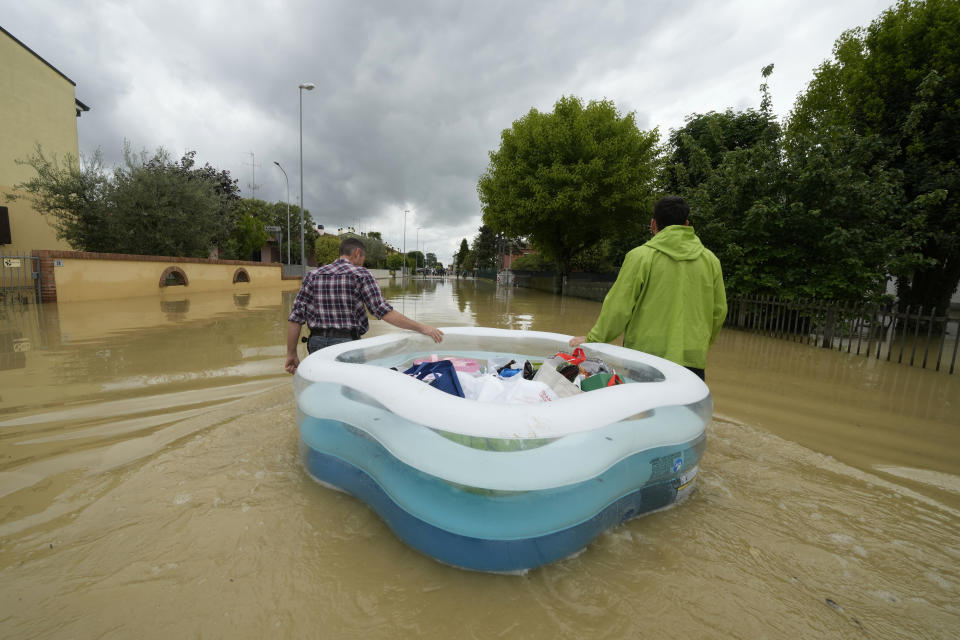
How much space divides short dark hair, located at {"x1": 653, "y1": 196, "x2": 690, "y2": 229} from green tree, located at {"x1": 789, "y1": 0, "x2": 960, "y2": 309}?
935 cm

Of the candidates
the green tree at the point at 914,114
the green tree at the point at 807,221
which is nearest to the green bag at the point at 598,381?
the green tree at the point at 807,221

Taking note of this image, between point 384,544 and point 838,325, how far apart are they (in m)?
10.3

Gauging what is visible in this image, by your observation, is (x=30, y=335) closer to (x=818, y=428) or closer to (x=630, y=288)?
(x=630, y=288)

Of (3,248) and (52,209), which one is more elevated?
(52,209)

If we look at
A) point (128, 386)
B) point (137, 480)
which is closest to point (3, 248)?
point (128, 386)

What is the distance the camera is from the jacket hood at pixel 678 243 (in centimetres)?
262

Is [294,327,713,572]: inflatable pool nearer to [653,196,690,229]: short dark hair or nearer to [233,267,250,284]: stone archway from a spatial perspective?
[653,196,690,229]: short dark hair

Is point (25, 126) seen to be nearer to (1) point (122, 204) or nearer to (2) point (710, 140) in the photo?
(1) point (122, 204)

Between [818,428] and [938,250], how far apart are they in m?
11.9

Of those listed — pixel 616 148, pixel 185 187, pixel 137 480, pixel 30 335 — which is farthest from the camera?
pixel 616 148

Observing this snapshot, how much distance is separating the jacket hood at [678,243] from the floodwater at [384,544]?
1597mm

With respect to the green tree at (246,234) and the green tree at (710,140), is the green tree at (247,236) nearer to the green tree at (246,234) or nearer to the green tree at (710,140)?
the green tree at (246,234)

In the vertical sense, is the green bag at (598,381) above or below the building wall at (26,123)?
below

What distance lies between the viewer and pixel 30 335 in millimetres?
7199
